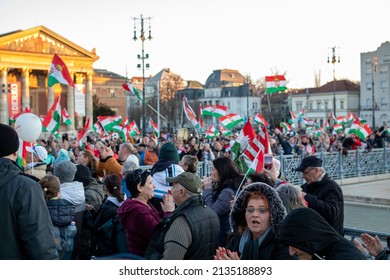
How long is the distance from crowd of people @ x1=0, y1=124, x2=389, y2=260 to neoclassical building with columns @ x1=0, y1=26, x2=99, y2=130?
51590 mm

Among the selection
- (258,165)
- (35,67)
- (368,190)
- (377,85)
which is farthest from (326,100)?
(258,165)

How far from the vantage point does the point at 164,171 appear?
22.0ft

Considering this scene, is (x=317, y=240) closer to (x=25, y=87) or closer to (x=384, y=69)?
(x=384, y=69)

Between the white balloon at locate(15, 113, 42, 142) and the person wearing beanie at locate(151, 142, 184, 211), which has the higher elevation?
the white balloon at locate(15, 113, 42, 142)

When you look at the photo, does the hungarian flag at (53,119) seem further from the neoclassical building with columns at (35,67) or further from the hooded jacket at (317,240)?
the neoclassical building with columns at (35,67)

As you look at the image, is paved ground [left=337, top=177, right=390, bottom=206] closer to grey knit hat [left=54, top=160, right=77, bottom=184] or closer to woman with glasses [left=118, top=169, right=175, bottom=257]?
grey knit hat [left=54, top=160, right=77, bottom=184]

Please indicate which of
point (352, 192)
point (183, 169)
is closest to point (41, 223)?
point (183, 169)

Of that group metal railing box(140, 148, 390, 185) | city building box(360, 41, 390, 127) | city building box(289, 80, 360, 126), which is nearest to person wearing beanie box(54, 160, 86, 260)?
metal railing box(140, 148, 390, 185)

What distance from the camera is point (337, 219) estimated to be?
558cm

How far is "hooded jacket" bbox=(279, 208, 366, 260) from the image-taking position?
112 inches

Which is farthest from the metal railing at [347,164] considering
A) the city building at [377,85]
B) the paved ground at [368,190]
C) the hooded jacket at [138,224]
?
the city building at [377,85]

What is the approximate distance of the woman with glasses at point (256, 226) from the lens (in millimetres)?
3746

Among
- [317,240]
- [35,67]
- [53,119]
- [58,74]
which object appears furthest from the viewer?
[35,67]

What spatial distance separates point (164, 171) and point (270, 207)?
287cm
